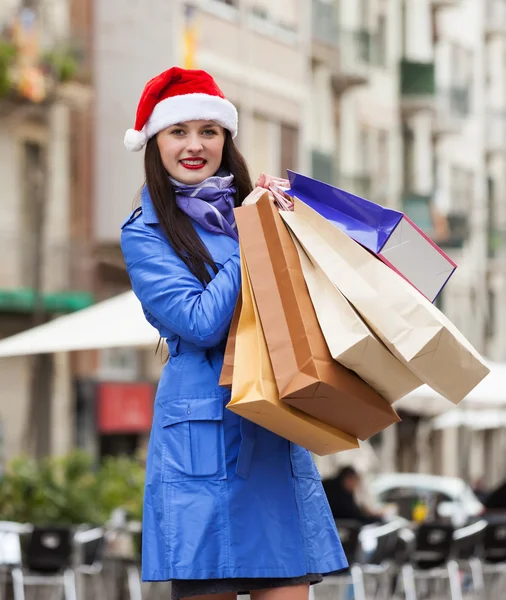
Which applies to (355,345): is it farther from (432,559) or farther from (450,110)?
(450,110)

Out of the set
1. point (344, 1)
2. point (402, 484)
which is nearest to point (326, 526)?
point (402, 484)

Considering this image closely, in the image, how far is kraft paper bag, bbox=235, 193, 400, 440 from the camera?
3.98m

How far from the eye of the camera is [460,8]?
50.3m

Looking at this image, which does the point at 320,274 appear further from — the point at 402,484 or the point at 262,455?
the point at 402,484

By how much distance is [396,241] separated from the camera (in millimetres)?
4125

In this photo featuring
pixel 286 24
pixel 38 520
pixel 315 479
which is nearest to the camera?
pixel 315 479

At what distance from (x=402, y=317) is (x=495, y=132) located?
50.1m

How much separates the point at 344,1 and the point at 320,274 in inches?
1388

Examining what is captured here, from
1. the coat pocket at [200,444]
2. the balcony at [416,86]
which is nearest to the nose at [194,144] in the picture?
the coat pocket at [200,444]

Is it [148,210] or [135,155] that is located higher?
[135,155]

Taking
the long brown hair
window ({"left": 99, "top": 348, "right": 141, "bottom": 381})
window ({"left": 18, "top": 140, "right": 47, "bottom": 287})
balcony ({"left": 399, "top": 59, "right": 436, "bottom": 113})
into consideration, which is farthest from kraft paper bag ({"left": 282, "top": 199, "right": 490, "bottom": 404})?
balcony ({"left": 399, "top": 59, "right": 436, "bottom": 113})

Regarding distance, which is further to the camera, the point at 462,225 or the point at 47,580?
the point at 462,225

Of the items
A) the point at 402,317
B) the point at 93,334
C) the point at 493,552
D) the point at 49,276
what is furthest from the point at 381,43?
the point at 402,317

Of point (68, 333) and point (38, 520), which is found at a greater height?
point (68, 333)
